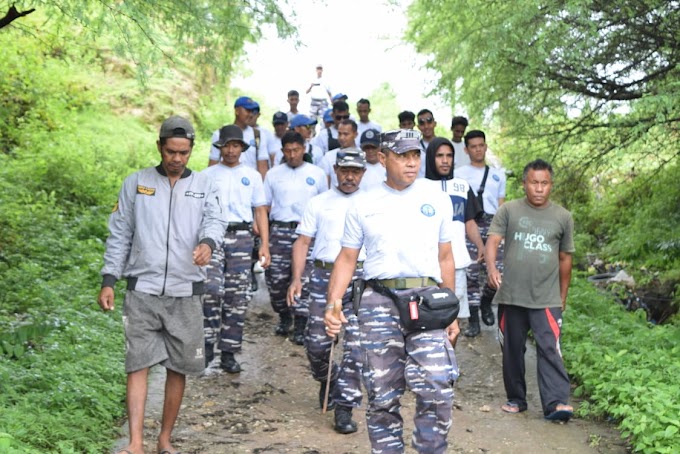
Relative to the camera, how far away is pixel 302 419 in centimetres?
736

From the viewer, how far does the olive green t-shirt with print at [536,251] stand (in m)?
7.45

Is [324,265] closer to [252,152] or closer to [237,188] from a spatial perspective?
[237,188]

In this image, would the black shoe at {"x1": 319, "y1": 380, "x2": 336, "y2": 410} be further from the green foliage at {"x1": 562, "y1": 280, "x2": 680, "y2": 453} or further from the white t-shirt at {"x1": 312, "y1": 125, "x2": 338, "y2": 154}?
the white t-shirt at {"x1": 312, "y1": 125, "x2": 338, "y2": 154}

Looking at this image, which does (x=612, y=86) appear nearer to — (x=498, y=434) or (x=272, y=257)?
(x=272, y=257)

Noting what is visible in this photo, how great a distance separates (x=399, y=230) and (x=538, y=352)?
2650mm

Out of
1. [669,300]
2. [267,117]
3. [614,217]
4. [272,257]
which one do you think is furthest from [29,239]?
[267,117]

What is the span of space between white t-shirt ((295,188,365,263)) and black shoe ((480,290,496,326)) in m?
3.69

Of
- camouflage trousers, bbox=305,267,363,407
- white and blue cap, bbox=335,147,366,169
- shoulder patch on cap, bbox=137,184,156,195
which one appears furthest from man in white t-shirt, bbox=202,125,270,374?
shoulder patch on cap, bbox=137,184,156,195

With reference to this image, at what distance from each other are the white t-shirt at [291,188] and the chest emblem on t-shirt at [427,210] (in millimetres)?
4699

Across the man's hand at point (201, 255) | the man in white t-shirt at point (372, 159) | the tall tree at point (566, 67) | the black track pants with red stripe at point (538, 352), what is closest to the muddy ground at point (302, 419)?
the black track pants with red stripe at point (538, 352)

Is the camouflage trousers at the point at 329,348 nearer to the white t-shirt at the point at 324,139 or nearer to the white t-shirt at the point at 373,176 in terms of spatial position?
the white t-shirt at the point at 373,176

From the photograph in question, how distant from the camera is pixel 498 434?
7055 mm

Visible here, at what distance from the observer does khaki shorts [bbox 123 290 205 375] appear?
584 cm

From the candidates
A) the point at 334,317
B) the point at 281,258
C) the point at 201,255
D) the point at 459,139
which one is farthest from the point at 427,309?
the point at 459,139
